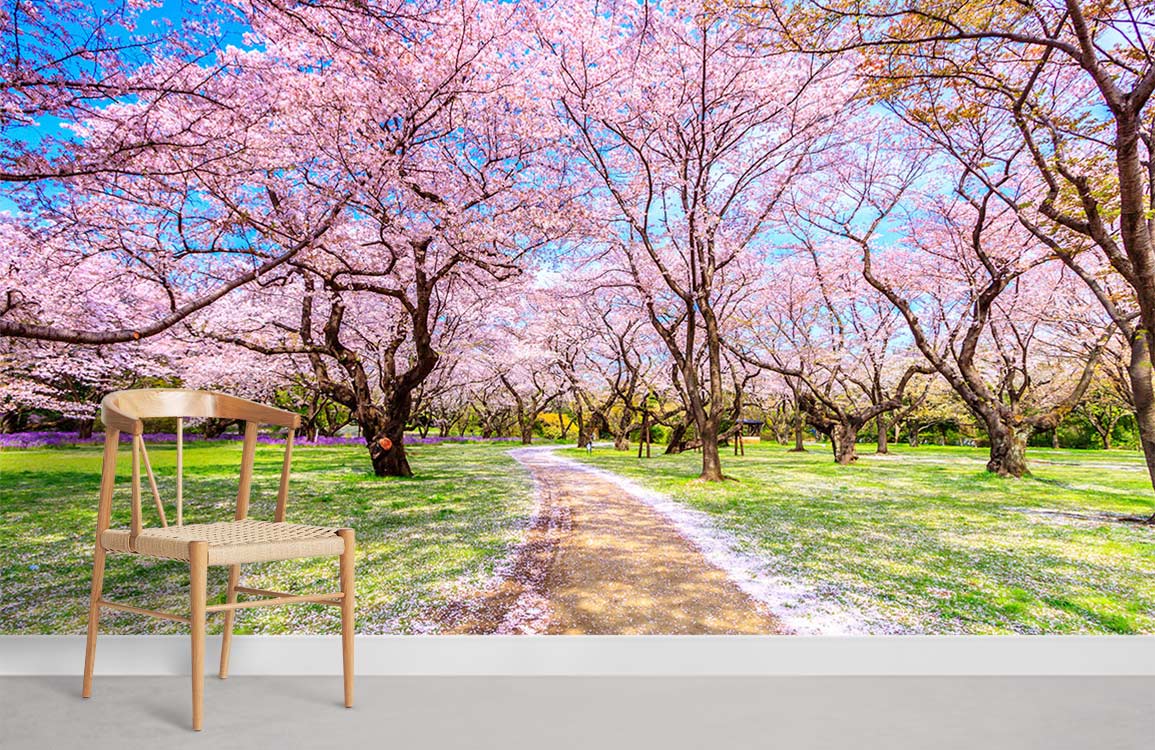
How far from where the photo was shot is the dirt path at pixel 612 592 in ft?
6.99

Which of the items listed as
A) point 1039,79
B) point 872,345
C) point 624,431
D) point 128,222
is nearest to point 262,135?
point 128,222

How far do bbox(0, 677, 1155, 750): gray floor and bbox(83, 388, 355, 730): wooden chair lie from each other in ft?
0.45

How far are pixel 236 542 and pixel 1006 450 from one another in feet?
10.9

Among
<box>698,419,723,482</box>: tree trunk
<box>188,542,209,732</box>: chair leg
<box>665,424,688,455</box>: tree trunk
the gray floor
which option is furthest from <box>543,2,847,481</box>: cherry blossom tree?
<box>188,542,209,732</box>: chair leg

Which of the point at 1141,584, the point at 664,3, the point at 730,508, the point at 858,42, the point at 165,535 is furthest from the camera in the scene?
the point at 664,3

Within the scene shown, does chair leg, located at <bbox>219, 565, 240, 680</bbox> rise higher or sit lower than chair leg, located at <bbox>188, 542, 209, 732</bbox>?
lower

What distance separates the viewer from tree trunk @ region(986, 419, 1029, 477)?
2832 mm

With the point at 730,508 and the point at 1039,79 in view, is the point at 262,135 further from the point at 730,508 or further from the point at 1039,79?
the point at 1039,79

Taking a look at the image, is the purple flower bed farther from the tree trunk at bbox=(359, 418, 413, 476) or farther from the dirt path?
the dirt path

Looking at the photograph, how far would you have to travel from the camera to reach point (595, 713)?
1.77m

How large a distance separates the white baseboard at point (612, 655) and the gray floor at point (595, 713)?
0.16ft

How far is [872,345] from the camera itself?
453 centimetres

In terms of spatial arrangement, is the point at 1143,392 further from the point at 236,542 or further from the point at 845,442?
the point at 236,542

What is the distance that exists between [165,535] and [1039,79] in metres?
3.66
